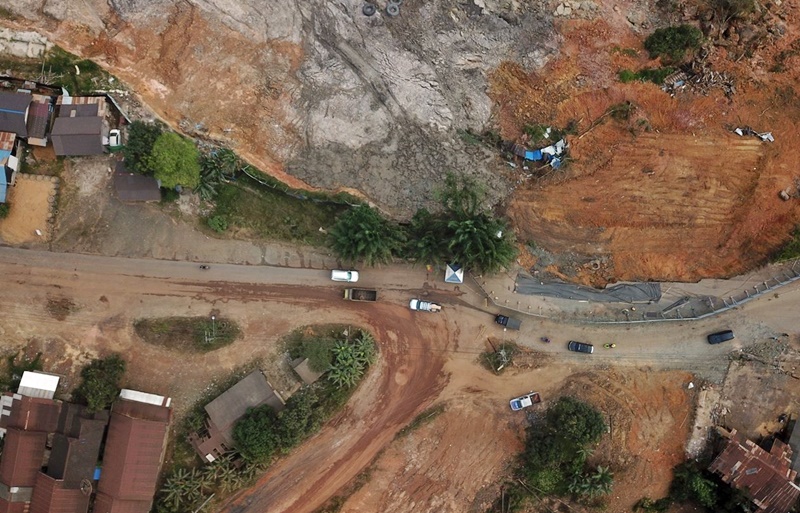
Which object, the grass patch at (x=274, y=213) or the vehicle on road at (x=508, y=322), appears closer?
the grass patch at (x=274, y=213)

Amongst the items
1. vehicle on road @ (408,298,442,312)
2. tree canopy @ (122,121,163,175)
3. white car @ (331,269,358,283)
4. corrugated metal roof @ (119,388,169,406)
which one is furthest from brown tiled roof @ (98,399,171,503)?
vehicle on road @ (408,298,442,312)

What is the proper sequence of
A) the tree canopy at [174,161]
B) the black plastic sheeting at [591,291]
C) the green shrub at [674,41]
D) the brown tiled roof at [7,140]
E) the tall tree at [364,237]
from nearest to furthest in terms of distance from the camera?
the tree canopy at [174,161]
the brown tiled roof at [7,140]
the tall tree at [364,237]
the black plastic sheeting at [591,291]
the green shrub at [674,41]

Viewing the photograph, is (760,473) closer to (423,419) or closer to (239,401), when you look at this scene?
(423,419)

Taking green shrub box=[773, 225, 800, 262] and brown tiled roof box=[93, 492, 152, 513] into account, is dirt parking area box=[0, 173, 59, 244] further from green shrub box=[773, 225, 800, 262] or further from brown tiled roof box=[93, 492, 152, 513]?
green shrub box=[773, 225, 800, 262]

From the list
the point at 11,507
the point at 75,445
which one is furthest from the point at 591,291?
the point at 11,507

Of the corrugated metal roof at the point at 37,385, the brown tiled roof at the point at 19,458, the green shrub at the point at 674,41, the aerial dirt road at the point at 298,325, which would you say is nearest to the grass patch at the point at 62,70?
the aerial dirt road at the point at 298,325

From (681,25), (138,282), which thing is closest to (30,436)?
(138,282)

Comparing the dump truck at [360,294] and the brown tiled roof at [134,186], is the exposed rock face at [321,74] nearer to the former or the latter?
the brown tiled roof at [134,186]
